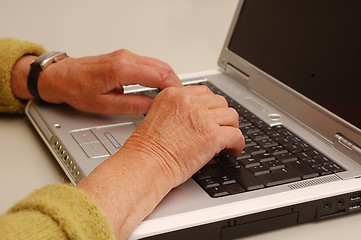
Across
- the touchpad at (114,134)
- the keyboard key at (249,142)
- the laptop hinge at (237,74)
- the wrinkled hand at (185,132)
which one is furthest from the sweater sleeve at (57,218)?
the laptop hinge at (237,74)

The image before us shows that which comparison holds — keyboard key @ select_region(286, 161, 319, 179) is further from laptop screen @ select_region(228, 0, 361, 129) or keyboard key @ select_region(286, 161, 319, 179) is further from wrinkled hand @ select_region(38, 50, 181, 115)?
wrinkled hand @ select_region(38, 50, 181, 115)

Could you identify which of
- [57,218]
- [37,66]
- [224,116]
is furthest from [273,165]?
[37,66]

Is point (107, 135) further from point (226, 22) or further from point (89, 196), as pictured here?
point (226, 22)

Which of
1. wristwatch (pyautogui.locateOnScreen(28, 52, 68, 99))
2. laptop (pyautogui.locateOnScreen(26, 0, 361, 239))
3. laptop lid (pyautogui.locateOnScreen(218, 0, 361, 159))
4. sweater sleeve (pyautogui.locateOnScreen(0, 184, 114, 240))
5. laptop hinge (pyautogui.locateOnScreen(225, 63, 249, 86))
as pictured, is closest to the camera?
sweater sleeve (pyautogui.locateOnScreen(0, 184, 114, 240))

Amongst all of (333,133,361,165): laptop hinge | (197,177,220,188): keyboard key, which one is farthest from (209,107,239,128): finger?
(333,133,361,165): laptop hinge

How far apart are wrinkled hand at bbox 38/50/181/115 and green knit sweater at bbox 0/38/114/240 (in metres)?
0.39

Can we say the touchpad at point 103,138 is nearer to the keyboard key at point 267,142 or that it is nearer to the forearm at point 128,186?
the forearm at point 128,186

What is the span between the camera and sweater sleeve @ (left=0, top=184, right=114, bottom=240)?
662mm

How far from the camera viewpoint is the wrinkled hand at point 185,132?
33.1 inches

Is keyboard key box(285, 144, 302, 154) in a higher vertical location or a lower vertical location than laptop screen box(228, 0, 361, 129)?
lower

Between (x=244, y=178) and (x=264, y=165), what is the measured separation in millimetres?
63

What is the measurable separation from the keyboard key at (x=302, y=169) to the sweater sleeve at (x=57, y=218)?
0.36m

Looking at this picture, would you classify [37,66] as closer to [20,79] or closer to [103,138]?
[20,79]

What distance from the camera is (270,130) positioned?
1.06 m
